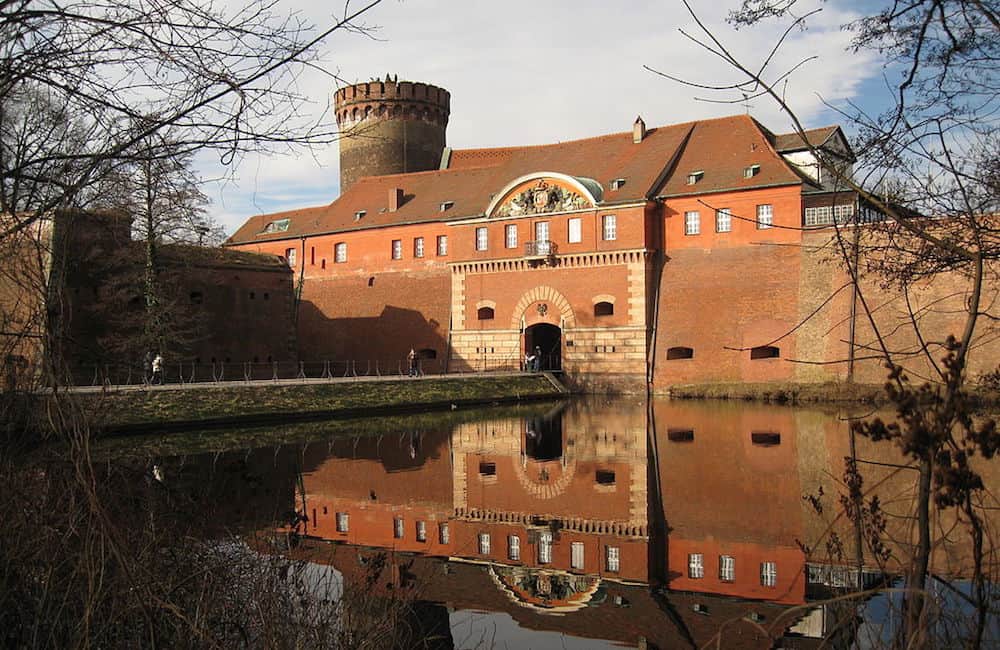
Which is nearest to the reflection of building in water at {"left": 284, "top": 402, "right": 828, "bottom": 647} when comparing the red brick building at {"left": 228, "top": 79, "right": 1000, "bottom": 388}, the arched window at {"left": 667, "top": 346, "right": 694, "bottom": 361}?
the red brick building at {"left": 228, "top": 79, "right": 1000, "bottom": 388}

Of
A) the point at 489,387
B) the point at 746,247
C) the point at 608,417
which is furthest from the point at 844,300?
the point at 489,387

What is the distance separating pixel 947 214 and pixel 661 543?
16.9 ft

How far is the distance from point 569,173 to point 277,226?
16126mm

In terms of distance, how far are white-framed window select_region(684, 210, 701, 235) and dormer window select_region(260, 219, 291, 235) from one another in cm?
2082

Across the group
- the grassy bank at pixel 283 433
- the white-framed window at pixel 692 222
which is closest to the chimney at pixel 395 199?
the white-framed window at pixel 692 222

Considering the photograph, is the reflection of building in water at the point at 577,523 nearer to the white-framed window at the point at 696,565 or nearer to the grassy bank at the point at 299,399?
the white-framed window at the point at 696,565

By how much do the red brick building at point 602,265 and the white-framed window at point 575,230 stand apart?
1.8 inches

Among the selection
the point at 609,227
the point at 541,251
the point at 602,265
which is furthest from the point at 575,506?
the point at 541,251

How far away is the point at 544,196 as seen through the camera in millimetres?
33812

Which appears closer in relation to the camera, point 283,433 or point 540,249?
point 283,433

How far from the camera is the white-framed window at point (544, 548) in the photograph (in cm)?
880

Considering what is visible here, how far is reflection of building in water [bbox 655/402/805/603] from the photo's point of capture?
812 centimetres

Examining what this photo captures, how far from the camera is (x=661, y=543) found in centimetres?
941

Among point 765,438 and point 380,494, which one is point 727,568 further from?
point 765,438
